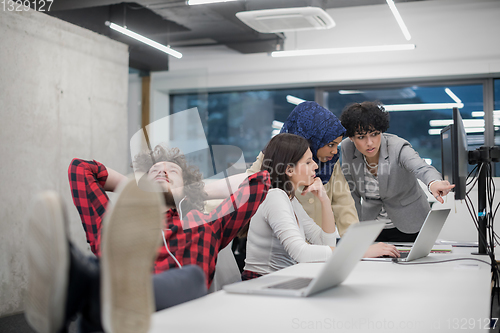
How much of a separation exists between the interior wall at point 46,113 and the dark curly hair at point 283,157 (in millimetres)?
1989

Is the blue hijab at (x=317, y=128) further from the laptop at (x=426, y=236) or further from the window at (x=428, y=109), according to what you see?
the window at (x=428, y=109)

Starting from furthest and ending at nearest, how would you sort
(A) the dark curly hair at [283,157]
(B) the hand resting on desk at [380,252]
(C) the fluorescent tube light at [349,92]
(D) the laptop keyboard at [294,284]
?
(C) the fluorescent tube light at [349,92], (A) the dark curly hair at [283,157], (B) the hand resting on desk at [380,252], (D) the laptop keyboard at [294,284]

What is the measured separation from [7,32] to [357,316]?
3.64 m

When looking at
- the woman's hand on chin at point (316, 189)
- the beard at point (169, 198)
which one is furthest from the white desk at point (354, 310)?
the woman's hand on chin at point (316, 189)

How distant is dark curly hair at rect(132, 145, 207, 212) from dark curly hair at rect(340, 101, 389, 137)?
124 cm

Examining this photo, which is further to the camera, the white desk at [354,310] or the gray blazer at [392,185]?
the gray blazer at [392,185]

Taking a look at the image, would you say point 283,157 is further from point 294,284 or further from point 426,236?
point 294,284

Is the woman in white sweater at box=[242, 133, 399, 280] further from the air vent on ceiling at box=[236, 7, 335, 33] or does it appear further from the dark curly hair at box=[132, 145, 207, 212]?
the air vent on ceiling at box=[236, 7, 335, 33]

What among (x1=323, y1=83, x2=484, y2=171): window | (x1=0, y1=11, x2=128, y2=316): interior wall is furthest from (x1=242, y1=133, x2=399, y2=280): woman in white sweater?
(x1=323, y1=83, x2=484, y2=171): window

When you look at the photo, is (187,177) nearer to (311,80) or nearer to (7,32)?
(7,32)

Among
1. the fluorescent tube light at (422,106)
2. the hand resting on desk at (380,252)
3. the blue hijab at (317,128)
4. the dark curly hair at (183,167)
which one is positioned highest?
the fluorescent tube light at (422,106)

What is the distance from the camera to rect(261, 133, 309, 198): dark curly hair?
2.00m

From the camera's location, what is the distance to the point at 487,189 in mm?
2199

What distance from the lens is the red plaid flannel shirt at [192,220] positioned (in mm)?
1482
